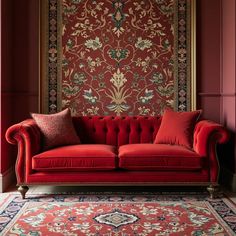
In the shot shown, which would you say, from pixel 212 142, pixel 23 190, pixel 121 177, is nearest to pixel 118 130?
pixel 121 177

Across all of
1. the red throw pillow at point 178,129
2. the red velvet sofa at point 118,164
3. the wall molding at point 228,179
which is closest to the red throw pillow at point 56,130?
the red velvet sofa at point 118,164

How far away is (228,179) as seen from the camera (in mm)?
4020

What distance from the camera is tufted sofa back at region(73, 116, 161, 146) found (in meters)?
4.19

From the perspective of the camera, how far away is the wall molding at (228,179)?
12.6 feet

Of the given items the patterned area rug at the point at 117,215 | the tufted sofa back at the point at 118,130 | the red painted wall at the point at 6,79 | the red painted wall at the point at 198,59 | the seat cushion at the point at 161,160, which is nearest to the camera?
the patterned area rug at the point at 117,215

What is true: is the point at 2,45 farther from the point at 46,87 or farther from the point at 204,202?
the point at 204,202

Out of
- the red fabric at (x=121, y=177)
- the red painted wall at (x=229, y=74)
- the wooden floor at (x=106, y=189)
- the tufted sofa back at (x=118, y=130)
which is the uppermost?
the red painted wall at (x=229, y=74)

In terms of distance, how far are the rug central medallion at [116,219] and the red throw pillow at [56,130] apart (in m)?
1.08

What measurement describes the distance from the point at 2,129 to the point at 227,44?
2595 mm

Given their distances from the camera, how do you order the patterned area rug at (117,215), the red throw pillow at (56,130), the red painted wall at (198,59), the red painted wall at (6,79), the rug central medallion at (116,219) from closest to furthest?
→ the patterned area rug at (117,215)
the rug central medallion at (116,219)
the red throw pillow at (56,130)
the red painted wall at (6,79)
the red painted wall at (198,59)

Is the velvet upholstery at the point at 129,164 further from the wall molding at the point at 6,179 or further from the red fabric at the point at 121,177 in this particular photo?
the wall molding at the point at 6,179

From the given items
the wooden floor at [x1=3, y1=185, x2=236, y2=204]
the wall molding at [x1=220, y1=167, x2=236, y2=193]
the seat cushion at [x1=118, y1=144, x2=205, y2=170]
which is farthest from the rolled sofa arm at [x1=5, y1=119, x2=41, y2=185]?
the wall molding at [x1=220, y1=167, x2=236, y2=193]

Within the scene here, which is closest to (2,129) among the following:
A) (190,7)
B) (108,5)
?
(108,5)

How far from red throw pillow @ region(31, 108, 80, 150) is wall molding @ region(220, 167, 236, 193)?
5.40 feet
